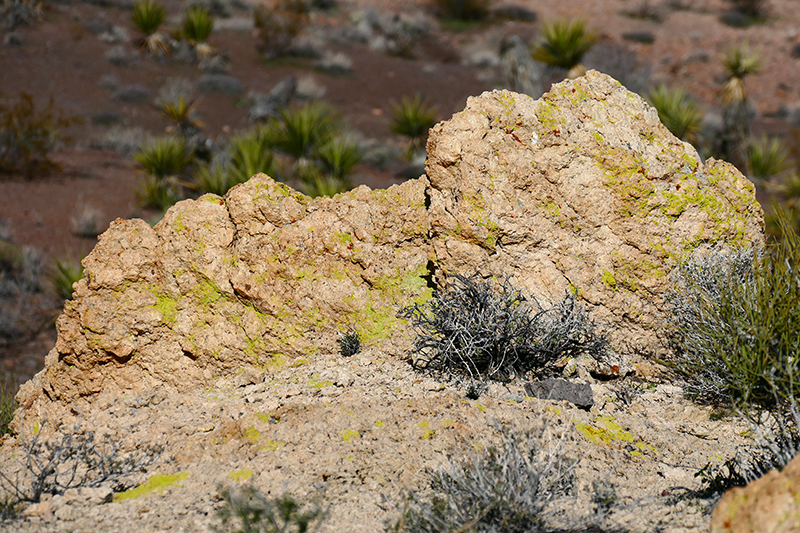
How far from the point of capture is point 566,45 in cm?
1198

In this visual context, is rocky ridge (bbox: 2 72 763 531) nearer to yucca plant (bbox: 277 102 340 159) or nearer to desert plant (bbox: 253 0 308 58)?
yucca plant (bbox: 277 102 340 159)

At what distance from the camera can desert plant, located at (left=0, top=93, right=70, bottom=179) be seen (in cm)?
1366

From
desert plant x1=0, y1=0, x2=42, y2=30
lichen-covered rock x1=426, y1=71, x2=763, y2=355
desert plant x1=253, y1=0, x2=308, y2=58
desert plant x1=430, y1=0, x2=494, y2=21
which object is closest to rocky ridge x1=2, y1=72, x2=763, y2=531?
lichen-covered rock x1=426, y1=71, x2=763, y2=355

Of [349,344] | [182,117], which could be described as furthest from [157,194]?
[349,344]

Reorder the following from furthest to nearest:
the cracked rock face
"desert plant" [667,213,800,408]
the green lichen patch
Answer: the cracked rock face → "desert plant" [667,213,800,408] → the green lichen patch

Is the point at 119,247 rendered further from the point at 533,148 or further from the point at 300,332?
the point at 533,148

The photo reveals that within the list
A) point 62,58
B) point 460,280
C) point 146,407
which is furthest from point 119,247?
point 62,58

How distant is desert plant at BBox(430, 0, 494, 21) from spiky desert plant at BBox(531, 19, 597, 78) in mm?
19531

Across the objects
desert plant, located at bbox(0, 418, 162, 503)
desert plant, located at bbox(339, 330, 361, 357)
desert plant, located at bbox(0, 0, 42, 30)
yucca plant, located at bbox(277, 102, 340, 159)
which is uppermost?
desert plant, located at bbox(339, 330, 361, 357)

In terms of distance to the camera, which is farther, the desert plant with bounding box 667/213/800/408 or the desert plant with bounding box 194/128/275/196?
the desert plant with bounding box 194/128/275/196

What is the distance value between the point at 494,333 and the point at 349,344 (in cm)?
89

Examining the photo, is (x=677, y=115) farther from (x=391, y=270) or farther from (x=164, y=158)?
(x=391, y=270)

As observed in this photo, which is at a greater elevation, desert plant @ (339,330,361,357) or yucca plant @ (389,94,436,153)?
desert plant @ (339,330,361,357)

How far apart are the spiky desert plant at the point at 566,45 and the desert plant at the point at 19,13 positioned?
691 inches
